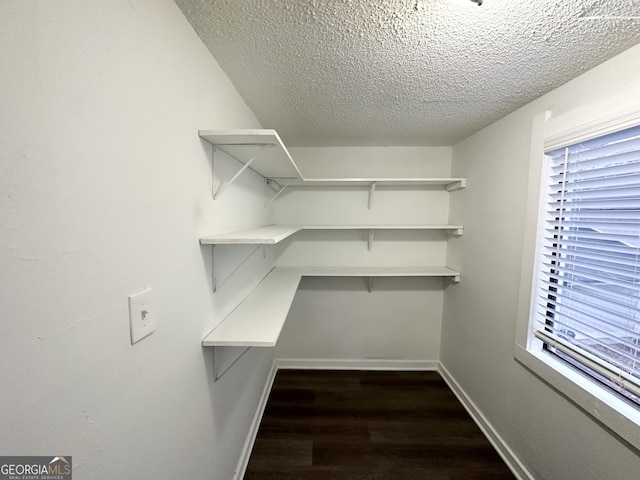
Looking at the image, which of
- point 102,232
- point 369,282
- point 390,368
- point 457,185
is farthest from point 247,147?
point 390,368

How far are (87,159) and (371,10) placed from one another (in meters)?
0.95

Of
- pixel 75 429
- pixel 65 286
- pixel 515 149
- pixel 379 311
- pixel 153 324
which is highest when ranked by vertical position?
pixel 515 149

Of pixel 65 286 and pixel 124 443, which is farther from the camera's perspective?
pixel 124 443

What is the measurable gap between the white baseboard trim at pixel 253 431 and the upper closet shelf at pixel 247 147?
157 cm

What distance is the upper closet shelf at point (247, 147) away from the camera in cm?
90

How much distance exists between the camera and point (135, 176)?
2.05 feet

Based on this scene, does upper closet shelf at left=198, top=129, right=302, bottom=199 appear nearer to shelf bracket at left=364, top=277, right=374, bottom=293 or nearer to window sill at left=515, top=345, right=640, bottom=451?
shelf bracket at left=364, top=277, right=374, bottom=293

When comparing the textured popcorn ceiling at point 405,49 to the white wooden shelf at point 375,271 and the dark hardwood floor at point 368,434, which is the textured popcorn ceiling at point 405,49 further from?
the dark hardwood floor at point 368,434

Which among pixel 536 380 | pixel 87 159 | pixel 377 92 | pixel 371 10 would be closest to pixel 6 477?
pixel 87 159

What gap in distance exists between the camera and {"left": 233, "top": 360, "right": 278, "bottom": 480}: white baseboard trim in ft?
4.65

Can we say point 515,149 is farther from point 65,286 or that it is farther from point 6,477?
point 6,477

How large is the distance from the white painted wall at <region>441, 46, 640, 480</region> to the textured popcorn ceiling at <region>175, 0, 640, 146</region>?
129 millimetres

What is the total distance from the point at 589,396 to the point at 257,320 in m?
Answer: 1.54

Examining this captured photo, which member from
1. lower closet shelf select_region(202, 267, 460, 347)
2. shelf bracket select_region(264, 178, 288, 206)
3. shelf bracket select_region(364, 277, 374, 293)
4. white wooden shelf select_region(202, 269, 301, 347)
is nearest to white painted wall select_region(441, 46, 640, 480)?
lower closet shelf select_region(202, 267, 460, 347)
